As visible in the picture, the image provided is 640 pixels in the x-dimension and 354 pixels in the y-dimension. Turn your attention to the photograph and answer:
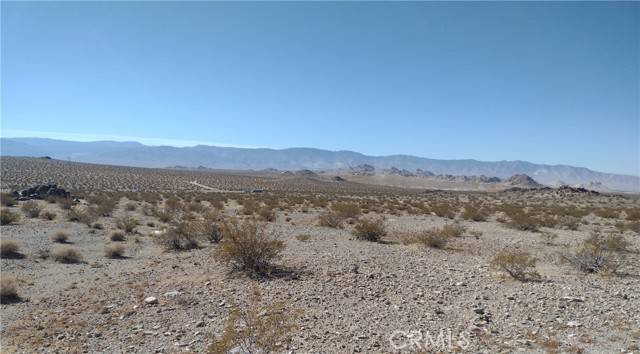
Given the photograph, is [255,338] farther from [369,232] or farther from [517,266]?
[369,232]

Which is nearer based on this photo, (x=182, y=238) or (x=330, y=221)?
(x=182, y=238)

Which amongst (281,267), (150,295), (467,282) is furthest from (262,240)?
(467,282)

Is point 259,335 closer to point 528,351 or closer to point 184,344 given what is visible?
point 184,344

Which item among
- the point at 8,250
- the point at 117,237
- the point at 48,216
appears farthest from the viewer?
the point at 48,216

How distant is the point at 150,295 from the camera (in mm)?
9477

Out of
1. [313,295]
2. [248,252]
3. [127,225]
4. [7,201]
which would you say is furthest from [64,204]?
[313,295]

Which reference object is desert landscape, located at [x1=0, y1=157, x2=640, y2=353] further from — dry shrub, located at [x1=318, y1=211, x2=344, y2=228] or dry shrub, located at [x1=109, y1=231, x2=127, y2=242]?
dry shrub, located at [x1=318, y1=211, x2=344, y2=228]

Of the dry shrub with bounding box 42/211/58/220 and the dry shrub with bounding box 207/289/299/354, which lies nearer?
the dry shrub with bounding box 207/289/299/354

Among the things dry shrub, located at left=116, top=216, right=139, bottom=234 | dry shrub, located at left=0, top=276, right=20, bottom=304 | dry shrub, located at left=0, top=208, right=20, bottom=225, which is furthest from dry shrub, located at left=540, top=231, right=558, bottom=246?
dry shrub, located at left=0, top=208, right=20, bottom=225

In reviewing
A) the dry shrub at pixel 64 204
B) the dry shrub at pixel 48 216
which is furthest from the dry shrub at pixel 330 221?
the dry shrub at pixel 64 204

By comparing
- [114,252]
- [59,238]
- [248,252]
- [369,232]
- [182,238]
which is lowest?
[59,238]

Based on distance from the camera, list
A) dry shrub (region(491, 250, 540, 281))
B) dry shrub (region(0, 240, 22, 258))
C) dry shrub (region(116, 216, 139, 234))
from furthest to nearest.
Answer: dry shrub (region(116, 216, 139, 234)), dry shrub (region(0, 240, 22, 258)), dry shrub (region(491, 250, 540, 281))

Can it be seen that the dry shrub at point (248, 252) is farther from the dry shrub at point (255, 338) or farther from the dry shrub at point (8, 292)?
the dry shrub at point (8, 292)

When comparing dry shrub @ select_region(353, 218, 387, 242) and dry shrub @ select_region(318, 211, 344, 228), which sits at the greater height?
dry shrub @ select_region(353, 218, 387, 242)
